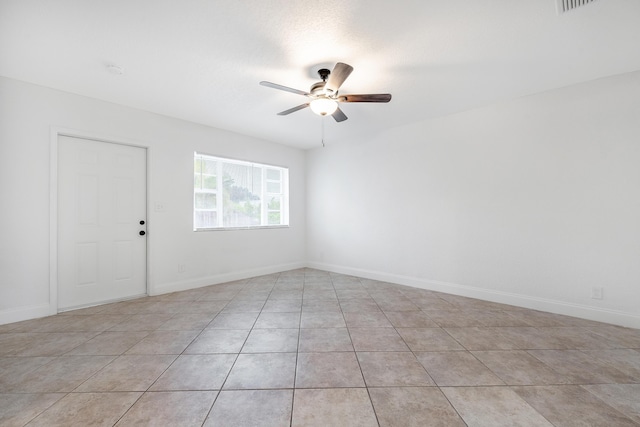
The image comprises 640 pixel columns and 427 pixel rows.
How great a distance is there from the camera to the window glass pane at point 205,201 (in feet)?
14.5

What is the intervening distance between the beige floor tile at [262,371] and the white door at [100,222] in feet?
8.38

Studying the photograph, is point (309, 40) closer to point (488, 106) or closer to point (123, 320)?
point (488, 106)

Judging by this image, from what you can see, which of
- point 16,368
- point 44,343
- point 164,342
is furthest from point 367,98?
point 44,343

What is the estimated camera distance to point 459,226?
154 inches

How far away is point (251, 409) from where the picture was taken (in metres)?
1.58

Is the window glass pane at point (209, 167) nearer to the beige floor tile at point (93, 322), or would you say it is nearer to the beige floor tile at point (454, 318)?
the beige floor tile at point (93, 322)

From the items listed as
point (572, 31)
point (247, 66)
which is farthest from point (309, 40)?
point (572, 31)

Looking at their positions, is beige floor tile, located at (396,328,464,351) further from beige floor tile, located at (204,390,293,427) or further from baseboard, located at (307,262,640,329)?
baseboard, located at (307,262,640,329)

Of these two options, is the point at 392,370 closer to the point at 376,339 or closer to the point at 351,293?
the point at 376,339

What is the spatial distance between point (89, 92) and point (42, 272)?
2.17m

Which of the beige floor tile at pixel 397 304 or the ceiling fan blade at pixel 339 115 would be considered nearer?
the ceiling fan blade at pixel 339 115

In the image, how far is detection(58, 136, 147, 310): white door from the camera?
3.24 m

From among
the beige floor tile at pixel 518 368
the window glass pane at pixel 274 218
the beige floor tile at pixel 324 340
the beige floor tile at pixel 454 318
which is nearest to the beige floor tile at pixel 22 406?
the beige floor tile at pixel 324 340

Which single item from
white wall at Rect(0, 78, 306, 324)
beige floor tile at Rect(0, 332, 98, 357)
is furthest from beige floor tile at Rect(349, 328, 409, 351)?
white wall at Rect(0, 78, 306, 324)
